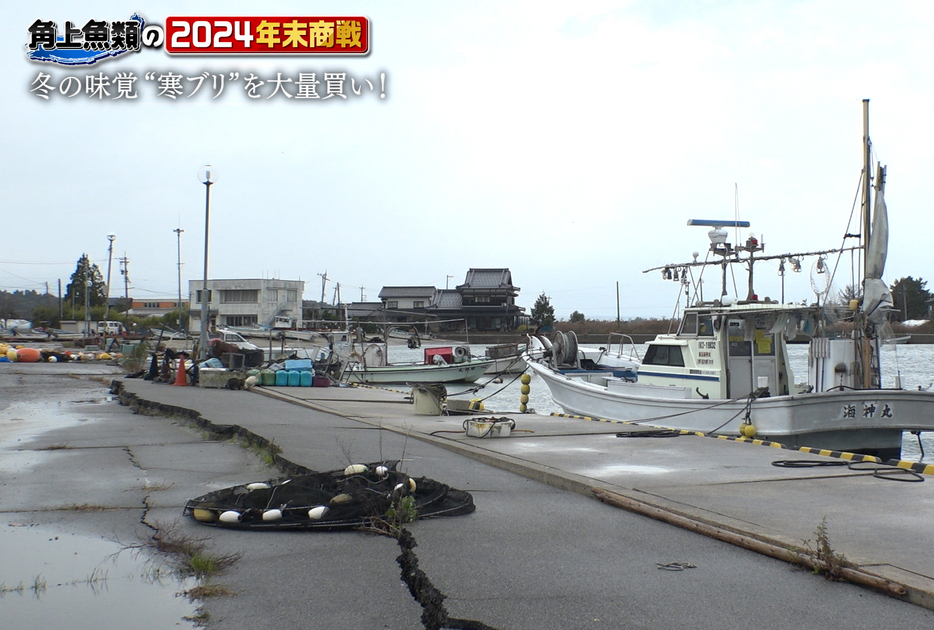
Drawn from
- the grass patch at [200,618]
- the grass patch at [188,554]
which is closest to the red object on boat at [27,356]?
the grass patch at [188,554]

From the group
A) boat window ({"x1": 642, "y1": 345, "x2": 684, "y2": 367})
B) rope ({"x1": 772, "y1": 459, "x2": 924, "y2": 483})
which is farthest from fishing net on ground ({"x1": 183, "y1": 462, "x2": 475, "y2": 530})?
boat window ({"x1": 642, "y1": 345, "x2": 684, "y2": 367})

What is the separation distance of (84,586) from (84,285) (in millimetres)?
100770

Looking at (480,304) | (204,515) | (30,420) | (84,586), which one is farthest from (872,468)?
(480,304)

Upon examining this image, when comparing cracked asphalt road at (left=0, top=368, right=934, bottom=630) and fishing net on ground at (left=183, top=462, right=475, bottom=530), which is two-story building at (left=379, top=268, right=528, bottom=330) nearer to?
cracked asphalt road at (left=0, top=368, right=934, bottom=630)

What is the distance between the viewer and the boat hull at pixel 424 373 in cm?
3541

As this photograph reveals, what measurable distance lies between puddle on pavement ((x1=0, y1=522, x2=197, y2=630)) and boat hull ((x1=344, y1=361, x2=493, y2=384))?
29265 millimetres

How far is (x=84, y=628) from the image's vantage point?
3982mm

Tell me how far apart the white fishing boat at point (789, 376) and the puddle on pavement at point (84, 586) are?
11.0 meters

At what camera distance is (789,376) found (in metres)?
15.3

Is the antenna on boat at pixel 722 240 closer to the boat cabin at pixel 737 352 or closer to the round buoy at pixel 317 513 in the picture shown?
the boat cabin at pixel 737 352

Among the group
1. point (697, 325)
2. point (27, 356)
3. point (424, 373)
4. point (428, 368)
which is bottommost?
point (424, 373)

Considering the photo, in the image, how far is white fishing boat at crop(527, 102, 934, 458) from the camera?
13.4m

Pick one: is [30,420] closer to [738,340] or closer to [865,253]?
[738,340]

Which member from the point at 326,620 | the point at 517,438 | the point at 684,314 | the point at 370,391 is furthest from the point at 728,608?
the point at 370,391
